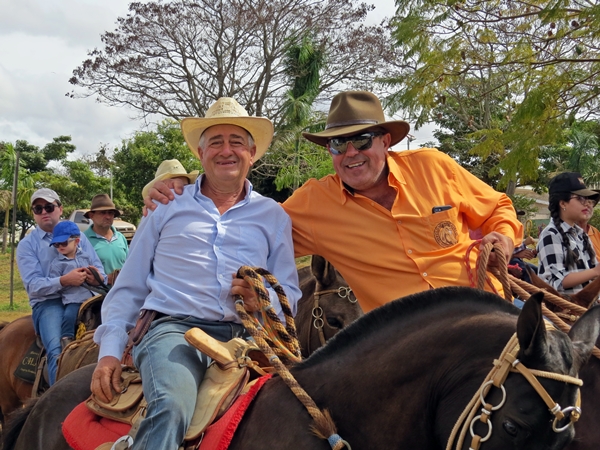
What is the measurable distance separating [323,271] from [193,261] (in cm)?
199

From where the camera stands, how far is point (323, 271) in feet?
16.1

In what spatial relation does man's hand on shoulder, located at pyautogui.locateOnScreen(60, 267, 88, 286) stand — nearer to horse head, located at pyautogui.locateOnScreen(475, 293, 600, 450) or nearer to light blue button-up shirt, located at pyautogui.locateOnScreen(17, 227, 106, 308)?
light blue button-up shirt, located at pyautogui.locateOnScreen(17, 227, 106, 308)

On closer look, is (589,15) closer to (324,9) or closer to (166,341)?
(166,341)

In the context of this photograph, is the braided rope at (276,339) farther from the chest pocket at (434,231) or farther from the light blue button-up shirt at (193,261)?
→ the chest pocket at (434,231)

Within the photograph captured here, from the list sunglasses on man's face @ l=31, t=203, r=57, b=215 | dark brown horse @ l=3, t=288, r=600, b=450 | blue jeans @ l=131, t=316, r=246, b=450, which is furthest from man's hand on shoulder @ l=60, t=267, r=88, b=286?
dark brown horse @ l=3, t=288, r=600, b=450

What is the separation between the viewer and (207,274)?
10.0ft

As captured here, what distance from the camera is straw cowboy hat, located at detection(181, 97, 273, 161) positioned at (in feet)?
11.2

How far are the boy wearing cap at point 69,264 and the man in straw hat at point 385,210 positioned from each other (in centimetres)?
362

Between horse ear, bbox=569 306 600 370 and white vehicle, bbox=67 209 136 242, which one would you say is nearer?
horse ear, bbox=569 306 600 370

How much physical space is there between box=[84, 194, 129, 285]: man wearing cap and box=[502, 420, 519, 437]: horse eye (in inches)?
267

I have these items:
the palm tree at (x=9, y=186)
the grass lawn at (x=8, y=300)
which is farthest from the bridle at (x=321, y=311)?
the palm tree at (x=9, y=186)

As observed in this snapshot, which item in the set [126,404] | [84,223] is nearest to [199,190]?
[126,404]

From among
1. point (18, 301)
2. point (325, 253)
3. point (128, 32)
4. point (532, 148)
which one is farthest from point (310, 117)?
point (325, 253)

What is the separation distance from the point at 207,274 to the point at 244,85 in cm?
2007
